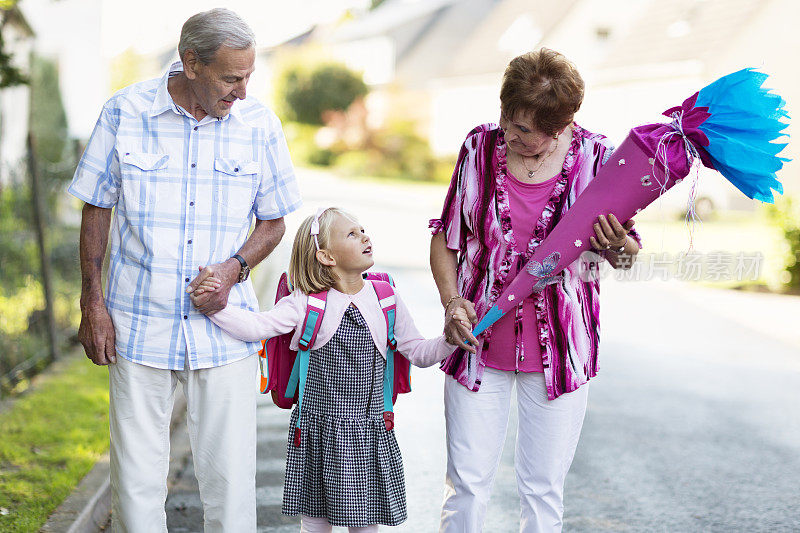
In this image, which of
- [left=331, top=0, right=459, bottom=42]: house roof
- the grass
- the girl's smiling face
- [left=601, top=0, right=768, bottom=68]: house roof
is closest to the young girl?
the girl's smiling face

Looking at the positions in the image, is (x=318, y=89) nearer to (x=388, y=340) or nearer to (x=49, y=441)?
(x=49, y=441)

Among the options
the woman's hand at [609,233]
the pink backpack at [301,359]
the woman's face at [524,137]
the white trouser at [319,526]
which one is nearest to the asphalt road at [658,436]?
the white trouser at [319,526]

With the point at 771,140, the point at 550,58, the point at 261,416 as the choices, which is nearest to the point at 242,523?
the point at 550,58

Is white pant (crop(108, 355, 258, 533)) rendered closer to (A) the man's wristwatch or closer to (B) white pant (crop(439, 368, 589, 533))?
(A) the man's wristwatch

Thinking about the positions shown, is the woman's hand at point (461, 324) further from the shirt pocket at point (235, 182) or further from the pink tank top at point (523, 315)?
the shirt pocket at point (235, 182)

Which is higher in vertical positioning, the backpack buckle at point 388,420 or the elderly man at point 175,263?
the elderly man at point 175,263

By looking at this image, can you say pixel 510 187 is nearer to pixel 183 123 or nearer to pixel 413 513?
pixel 183 123

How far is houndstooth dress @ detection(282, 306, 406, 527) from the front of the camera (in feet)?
11.8

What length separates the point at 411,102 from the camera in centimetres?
4000

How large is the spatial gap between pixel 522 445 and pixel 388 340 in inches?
27.2

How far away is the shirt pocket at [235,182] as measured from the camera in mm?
3277

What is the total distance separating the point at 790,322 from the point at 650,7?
2292cm

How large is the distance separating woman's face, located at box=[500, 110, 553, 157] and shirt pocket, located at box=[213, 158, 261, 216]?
0.94m

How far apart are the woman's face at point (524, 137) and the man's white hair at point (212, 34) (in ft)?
3.14
